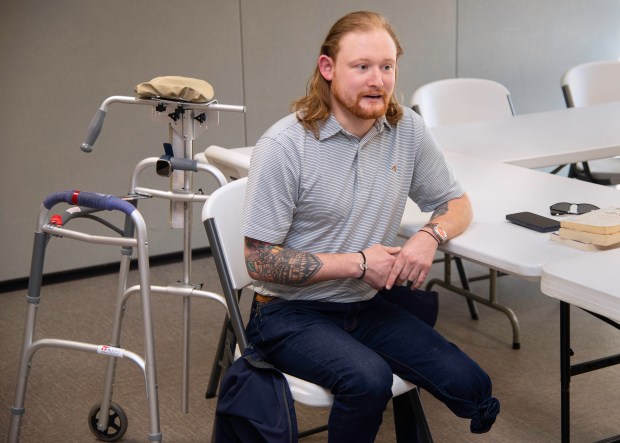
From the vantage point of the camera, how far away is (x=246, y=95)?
15.4ft

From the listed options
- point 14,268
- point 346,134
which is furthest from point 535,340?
point 14,268

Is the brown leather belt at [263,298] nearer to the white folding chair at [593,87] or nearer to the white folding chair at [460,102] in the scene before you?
the white folding chair at [460,102]

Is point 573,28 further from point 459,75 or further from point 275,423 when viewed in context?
point 275,423

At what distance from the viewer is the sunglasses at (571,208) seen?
2.43m

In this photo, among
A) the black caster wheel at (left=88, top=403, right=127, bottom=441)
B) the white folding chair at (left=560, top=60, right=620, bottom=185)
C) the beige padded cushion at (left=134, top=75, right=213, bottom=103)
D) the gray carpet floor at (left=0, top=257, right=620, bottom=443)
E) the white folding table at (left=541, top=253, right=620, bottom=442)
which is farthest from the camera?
the white folding chair at (left=560, top=60, right=620, bottom=185)

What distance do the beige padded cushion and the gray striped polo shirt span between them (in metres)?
0.34

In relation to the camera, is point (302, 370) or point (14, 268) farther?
point (14, 268)

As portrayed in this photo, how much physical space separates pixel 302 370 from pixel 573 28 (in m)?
4.22

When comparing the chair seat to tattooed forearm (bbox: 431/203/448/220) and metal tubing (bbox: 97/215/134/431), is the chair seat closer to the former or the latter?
tattooed forearm (bbox: 431/203/448/220)

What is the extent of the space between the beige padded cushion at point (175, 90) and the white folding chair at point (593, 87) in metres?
2.25

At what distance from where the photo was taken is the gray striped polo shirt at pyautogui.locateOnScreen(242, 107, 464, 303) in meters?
2.18

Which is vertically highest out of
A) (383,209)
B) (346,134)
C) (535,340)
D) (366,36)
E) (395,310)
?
(366,36)

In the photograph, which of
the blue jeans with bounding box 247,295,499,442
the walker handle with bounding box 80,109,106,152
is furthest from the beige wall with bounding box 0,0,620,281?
the blue jeans with bounding box 247,295,499,442

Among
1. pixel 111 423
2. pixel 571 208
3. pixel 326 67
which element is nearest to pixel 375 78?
pixel 326 67
